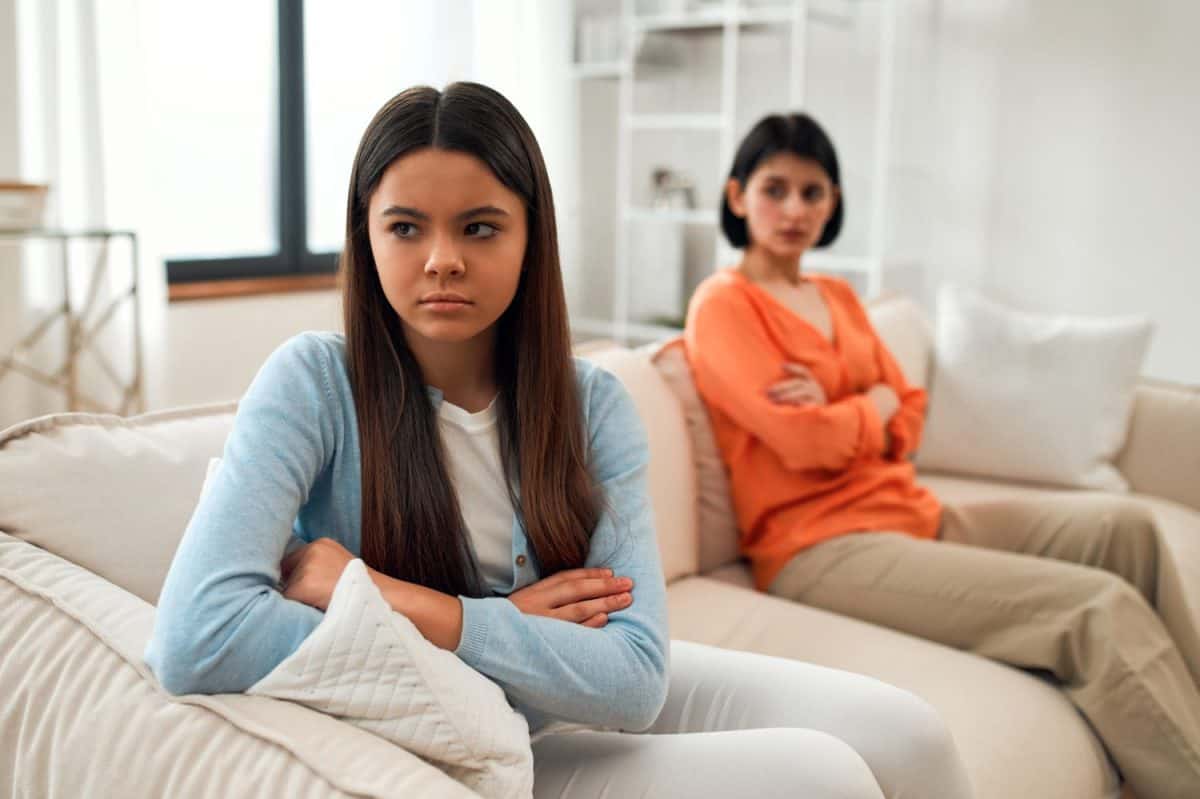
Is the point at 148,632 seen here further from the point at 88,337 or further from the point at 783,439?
→ the point at 88,337

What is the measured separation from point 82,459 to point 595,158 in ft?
11.7

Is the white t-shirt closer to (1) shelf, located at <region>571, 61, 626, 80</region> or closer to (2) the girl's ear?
(2) the girl's ear

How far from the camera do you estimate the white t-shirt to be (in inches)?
46.1

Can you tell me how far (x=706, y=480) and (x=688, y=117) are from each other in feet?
7.93

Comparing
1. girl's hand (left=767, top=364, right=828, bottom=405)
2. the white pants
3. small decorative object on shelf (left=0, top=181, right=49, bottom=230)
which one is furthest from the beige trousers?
small decorative object on shelf (left=0, top=181, right=49, bottom=230)

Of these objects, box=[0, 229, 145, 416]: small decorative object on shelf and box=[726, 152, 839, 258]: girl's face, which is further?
box=[0, 229, 145, 416]: small decorative object on shelf

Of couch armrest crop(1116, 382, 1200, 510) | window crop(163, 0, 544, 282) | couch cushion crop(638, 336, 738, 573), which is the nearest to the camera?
couch cushion crop(638, 336, 738, 573)

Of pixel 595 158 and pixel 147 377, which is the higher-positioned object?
pixel 595 158

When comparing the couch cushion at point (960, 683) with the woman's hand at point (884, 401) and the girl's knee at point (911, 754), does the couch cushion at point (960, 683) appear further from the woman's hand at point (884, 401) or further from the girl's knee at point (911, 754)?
the woman's hand at point (884, 401)

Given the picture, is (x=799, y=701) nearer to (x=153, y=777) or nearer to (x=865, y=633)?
(x=865, y=633)

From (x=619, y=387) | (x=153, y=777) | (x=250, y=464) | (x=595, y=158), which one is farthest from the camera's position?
(x=595, y=158)

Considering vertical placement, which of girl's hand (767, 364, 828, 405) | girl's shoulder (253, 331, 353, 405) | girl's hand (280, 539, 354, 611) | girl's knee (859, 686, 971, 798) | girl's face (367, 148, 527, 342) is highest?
girl's face (367, 148, 527, 342)

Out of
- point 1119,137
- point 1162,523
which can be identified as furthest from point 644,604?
point 1119,137

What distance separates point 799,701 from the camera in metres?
1.22
